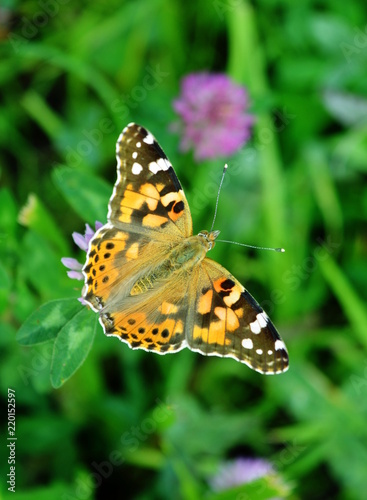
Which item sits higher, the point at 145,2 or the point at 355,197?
the point at 145,2

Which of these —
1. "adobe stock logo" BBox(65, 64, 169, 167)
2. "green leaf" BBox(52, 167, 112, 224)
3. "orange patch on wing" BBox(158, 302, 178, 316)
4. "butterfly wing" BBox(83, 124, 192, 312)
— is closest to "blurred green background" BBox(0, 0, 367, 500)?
"adobe stock logo" BBox(65, 64, 169, 167)

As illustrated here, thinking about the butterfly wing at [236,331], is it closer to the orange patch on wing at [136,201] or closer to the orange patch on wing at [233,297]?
the orange patch on wing at [233,297]

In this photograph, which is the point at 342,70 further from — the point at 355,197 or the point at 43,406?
the point at 43,406

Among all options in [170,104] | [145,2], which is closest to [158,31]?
[145,2]

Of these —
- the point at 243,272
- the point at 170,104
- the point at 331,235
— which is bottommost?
the point at 243,272

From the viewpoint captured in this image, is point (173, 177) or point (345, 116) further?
point (345, 116)

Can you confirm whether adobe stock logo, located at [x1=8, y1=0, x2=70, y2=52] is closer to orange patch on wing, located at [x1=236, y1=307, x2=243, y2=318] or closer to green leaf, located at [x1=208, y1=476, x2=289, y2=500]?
orange patch on wing, located at [x1=236, y1=307, x2=243, y2=318]

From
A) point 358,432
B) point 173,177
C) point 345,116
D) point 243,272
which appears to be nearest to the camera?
point 173,177

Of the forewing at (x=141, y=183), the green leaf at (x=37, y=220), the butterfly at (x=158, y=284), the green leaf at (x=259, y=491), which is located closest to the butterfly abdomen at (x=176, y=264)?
the butterfly at (x=158, y=284)
